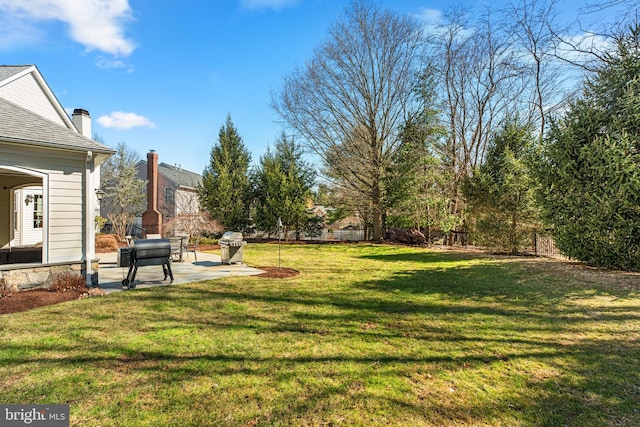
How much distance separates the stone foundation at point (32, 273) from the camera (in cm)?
576

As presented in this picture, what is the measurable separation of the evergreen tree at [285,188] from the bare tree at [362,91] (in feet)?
10.3

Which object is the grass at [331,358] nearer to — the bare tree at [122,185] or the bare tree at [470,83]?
the bare tree at [470,83]

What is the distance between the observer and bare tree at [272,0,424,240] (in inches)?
677

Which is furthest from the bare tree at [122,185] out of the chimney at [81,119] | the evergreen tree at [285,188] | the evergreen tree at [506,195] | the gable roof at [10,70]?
the evergreen tree at [506,195]

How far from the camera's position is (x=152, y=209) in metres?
19.6

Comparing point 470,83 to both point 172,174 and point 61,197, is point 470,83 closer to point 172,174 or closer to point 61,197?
point 61,197

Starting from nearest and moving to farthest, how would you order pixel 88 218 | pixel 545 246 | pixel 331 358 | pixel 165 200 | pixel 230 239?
pixel 331 358
pixel 88 218
pixel 230 239
pixel 545 246
pixel 165 200

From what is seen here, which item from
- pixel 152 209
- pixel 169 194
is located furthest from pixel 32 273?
pixel 169 194

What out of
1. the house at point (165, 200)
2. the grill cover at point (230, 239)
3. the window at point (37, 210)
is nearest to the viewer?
the grill cover at point (230, 239)

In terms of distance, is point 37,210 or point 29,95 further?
point 37,210

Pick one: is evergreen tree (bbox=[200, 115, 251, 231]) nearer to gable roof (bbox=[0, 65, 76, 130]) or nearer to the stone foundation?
gable roof (bbox=[0, 65, 76, 130])

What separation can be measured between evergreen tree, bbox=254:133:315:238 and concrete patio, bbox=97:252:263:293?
993 centimetres

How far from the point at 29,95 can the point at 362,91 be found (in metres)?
15.6

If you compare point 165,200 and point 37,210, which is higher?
point 165,200
